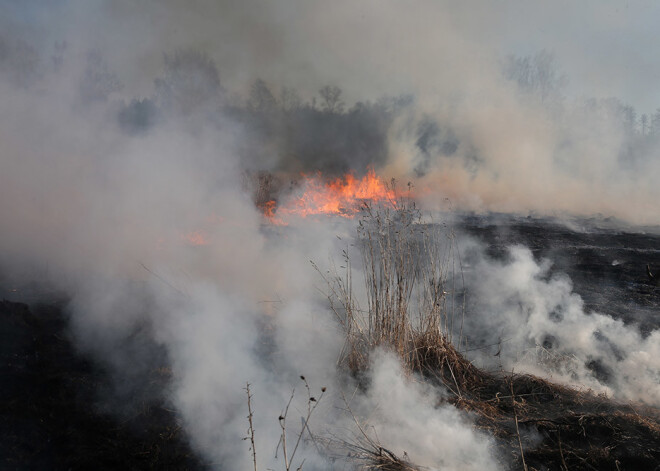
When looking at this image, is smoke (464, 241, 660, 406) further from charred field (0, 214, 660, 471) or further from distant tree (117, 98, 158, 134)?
distant tree (117, 98, 158, 134)

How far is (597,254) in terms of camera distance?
984 centimetres

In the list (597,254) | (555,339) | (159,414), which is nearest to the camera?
(159,414)

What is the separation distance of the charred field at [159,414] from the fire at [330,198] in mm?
4796

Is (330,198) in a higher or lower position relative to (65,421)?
higher

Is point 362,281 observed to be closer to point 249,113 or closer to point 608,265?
point 608,265

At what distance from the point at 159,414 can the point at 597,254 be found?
11.4 metres

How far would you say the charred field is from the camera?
2459 mm

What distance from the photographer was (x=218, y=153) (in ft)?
22.2

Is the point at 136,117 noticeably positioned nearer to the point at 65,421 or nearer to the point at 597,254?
the point at 65,421

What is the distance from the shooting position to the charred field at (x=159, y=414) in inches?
96.8

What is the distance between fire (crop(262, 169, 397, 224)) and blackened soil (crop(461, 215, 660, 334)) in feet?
13.1

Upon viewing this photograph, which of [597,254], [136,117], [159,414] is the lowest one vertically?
[597,254]

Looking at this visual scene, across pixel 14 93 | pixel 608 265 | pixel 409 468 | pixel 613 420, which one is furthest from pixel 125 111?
pixel 608 265

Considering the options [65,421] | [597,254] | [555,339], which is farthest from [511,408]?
[597,254]
